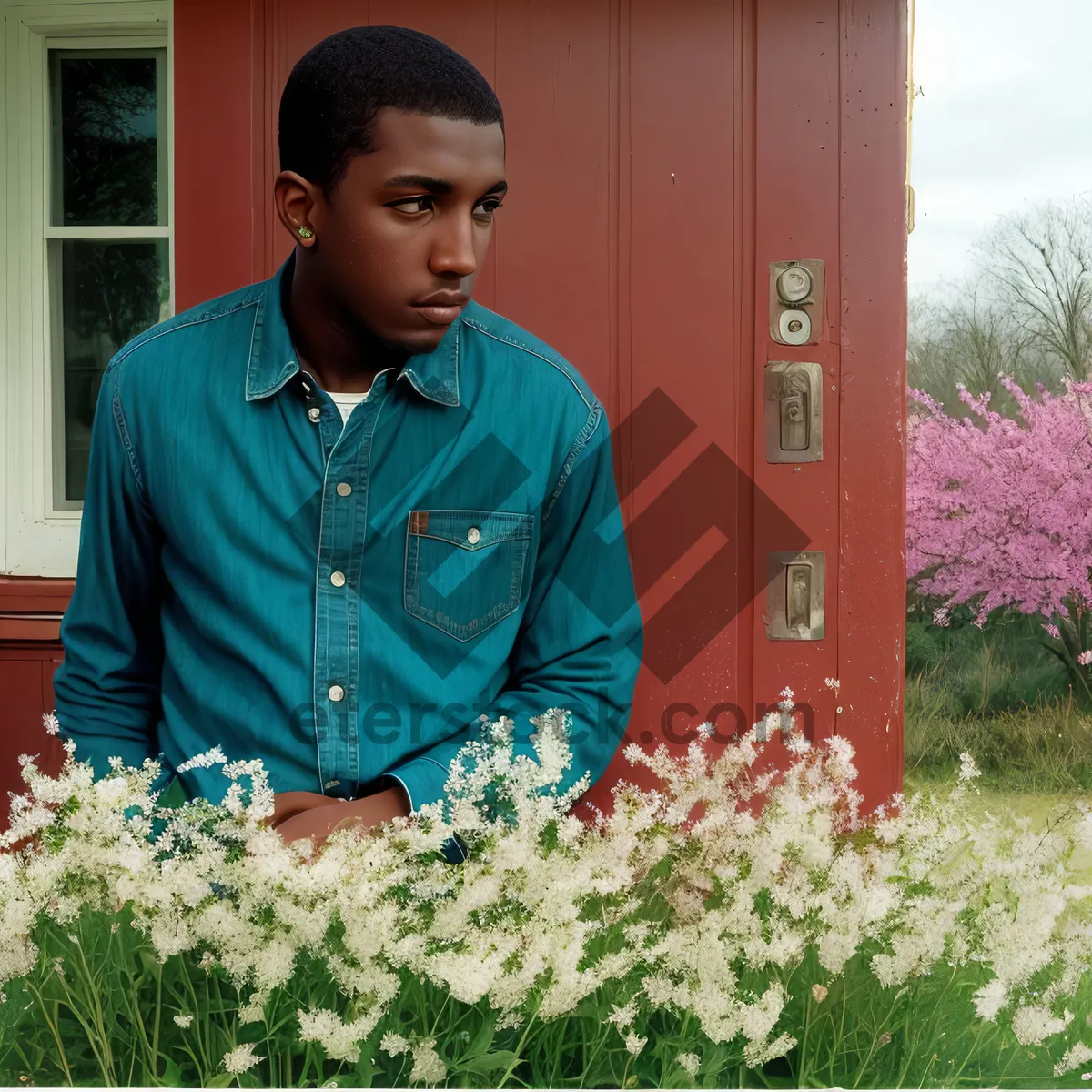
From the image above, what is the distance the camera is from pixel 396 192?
1498mm

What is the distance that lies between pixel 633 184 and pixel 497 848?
4.88 feet

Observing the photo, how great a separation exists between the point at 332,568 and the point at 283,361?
32 cm

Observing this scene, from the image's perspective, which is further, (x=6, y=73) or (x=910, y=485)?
(x=910, y=485)

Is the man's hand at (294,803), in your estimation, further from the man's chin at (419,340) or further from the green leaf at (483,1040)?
the man's chin at (419,340)

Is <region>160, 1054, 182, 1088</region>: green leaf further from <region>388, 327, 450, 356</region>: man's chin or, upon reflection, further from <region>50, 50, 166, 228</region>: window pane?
<region>50, 50, 166, 228</region>: window pane

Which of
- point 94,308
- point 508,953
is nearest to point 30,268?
point 94,308

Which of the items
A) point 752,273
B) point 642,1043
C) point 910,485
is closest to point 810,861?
point 642,1043

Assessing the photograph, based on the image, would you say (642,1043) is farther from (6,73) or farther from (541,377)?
(6,73)

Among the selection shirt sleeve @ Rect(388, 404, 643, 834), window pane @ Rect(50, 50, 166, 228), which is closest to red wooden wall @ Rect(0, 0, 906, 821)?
window pane @ Rect(50, 50, 166, 228)

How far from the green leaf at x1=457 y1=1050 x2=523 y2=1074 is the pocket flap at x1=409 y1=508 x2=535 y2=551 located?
0.77 meters

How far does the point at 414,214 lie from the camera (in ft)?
4.94

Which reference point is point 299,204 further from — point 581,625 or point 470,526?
point 581,625

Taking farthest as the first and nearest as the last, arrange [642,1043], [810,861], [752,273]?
[752,273] → [810,861] → [642,1043]

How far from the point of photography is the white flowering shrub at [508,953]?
3.70ft
